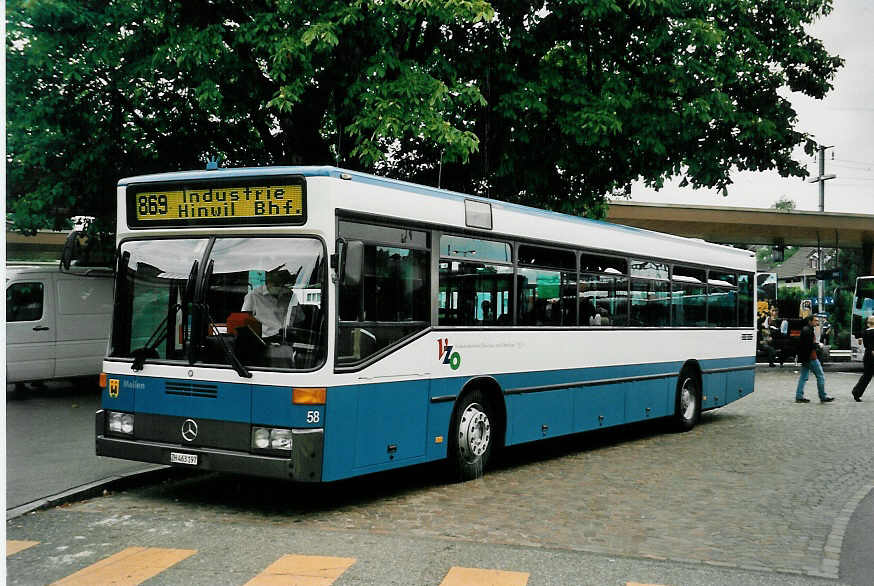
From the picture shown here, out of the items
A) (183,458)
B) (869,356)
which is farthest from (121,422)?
(869,356)

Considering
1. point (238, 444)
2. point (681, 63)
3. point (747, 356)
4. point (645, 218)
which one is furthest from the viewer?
point (645, 218)

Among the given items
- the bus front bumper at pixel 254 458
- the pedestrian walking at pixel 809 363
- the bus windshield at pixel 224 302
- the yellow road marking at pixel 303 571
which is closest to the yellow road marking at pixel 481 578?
the yellow road marking at pixel 303 571

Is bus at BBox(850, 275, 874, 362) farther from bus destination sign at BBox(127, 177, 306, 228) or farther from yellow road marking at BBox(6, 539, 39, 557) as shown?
yellow road marking at BBox(6, 539, 39, 557)

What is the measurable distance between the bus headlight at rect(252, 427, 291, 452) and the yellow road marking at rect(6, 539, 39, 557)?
173 cm

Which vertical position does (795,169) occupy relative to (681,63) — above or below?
below

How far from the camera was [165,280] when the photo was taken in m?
8.35

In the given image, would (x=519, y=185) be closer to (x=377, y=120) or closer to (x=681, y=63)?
(x=681, y=63)

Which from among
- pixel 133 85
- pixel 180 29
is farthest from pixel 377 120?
pixel 133 85

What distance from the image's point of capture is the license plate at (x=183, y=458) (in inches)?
313

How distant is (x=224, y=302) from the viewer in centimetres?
798

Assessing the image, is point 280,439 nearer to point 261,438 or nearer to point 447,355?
point 261,438

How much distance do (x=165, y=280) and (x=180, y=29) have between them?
6056mm

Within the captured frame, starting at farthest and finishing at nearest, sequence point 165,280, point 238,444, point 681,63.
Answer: point 681,63 < point 165,280 < point 238,444

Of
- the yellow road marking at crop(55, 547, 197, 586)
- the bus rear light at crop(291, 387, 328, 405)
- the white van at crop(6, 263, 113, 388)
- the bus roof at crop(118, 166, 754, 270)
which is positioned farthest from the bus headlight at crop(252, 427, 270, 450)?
the white van at crop(6, 263, 113, 388)
